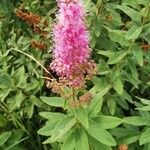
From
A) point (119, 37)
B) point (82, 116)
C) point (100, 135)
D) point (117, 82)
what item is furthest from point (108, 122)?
point (119, 37)

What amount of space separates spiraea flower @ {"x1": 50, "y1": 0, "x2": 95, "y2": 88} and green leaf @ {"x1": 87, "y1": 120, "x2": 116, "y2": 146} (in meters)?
0.34

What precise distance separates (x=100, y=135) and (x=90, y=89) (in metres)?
0.77

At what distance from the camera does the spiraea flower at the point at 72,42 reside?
2078 millimetres

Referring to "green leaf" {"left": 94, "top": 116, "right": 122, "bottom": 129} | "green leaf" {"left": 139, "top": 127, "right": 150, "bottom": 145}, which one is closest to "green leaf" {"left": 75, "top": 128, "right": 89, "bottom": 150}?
"green leaf" {"left": 94, "top": 116, "right": 122, "bottom": 129}

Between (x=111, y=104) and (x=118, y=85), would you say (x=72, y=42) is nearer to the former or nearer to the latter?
(x=118, y=85)

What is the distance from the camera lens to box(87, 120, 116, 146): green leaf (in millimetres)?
2416

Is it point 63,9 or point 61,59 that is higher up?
point 63,9

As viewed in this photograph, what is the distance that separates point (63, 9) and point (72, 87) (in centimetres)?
37

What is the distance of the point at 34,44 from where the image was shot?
11.5 feet

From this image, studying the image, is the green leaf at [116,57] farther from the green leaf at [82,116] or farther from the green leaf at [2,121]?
the green leaf at [2,121]

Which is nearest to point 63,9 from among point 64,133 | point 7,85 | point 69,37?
point 69,37

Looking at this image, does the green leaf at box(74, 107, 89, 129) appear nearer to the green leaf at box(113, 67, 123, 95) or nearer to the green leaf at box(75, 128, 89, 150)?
the green leaf at box(75, 128, 89, 150)

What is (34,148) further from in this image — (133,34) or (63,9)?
(63,9)

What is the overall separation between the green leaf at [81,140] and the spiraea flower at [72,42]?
0.39 metres
